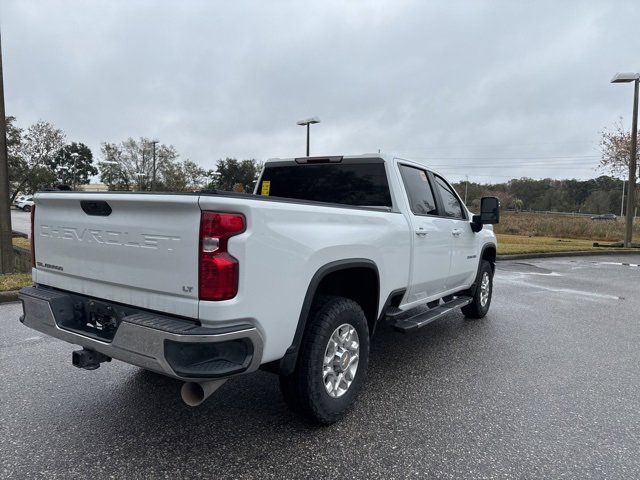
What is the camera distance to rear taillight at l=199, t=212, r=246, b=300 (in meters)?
2.39

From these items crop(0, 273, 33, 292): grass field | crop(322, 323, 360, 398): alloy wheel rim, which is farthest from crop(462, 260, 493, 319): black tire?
crop(0, 273, 33, 292): grass field

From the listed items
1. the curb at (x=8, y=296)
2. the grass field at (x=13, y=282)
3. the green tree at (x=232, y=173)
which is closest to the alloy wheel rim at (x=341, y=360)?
the curb at (x=8, y=296)

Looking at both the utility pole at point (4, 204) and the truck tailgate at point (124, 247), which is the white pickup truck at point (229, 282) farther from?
the utility pole at point (4, 204)

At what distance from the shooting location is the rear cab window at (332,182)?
4.24 m

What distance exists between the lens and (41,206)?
3.33 m

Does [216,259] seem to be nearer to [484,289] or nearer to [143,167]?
[484,289]

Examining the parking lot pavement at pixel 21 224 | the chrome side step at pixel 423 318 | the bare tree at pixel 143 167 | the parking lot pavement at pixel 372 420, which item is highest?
the bare tree at pixel 143 167

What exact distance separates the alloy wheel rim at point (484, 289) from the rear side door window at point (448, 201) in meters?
1.24

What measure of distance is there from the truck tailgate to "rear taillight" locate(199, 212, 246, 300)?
4 cm

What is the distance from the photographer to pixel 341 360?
10.7 feet

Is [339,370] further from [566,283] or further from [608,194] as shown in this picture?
[608,194]

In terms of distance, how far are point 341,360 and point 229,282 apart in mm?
1212

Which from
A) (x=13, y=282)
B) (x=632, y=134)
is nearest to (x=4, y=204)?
(x=13, y=282)

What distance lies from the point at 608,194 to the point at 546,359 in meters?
99.8
